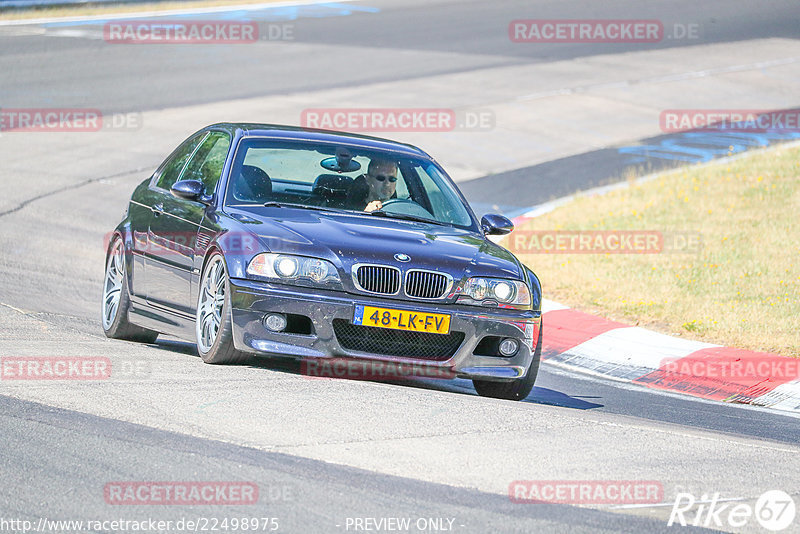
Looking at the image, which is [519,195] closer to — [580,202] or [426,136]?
[580,202]

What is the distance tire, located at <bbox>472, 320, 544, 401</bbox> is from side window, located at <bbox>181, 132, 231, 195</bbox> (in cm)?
217

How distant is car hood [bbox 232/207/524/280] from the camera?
741 cm

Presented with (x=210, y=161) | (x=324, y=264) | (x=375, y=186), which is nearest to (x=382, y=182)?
(x=375, y=186)

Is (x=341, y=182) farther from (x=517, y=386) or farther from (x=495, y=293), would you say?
(x=517, y=386)

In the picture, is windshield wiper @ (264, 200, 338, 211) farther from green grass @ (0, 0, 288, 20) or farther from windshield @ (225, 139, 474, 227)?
green grass @ (0, 0, 288, 20)

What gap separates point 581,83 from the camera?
25.3 metres

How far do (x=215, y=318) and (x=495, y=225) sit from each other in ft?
6.91

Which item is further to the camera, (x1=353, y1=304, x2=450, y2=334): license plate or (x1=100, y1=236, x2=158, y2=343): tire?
(x1=100, y1=236, x2=158, y2=343): tire

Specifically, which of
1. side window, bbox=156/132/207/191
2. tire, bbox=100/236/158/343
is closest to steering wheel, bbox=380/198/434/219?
side window, bbox=156/132/207/191

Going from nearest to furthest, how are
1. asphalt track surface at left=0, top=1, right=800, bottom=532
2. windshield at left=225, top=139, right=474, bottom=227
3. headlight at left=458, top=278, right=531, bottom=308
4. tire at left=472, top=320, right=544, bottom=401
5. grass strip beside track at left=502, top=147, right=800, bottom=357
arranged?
1. asphalt track surface at left=0, top=1, right=800, bottom=532
2. headlight at left=458, top=278, right=531, bottom=308
3. tire at left=472, top=320, right=544, bottom=401
4. windshield at left=225, top=139, right=474, bottom=227
5. grass strip beside track at left=502, top=147, right=800, bottom=357

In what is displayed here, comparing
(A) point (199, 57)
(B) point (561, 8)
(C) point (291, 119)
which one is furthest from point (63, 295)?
(B) point (561, 8)

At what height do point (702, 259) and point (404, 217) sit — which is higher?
point (404, 217)

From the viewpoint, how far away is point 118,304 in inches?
360

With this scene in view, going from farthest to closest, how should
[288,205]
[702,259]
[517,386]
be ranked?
[702,259]
[288,205]
[517,386]
